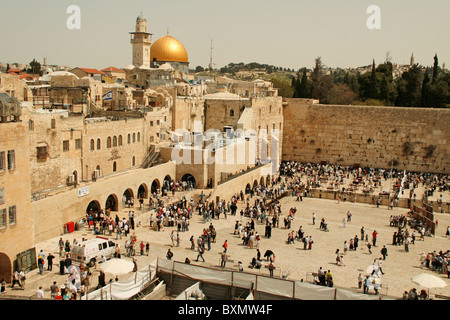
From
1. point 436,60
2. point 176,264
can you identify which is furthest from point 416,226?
point 436,60

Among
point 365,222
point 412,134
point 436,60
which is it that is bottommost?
point 365,222

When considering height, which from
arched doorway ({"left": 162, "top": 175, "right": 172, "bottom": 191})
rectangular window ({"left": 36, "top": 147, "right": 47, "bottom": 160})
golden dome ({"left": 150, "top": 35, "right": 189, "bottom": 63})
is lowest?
arched doorway ({"left": 162, "top": 175, "right": 172, "bottom": 191})

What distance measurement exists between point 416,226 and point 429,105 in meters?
23.5

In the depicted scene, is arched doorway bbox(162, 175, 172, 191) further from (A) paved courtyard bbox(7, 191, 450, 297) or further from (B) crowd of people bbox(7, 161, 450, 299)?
(A) paved courtyard bbox(7, 191, 450, 297)

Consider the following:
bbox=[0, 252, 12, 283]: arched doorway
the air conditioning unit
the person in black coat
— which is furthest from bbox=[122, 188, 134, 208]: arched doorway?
bbox=[0, 252, 12, 283]: arched doorway

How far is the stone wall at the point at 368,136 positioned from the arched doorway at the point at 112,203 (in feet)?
67.9

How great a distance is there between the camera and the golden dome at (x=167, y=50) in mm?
52750

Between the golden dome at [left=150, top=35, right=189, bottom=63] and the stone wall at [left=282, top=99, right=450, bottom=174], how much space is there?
59.4 ft

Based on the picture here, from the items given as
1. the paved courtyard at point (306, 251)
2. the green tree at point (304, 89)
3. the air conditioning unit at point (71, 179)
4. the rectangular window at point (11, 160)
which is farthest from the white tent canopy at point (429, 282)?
the green tree at point (304, 89)

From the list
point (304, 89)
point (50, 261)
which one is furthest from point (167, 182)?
point (304, 89)

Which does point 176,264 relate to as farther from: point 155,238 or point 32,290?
point 155,238

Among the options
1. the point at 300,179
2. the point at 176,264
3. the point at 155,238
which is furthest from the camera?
the point at 300,179

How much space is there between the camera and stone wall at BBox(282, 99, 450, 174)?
3656 cm

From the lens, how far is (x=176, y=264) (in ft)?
41.1
